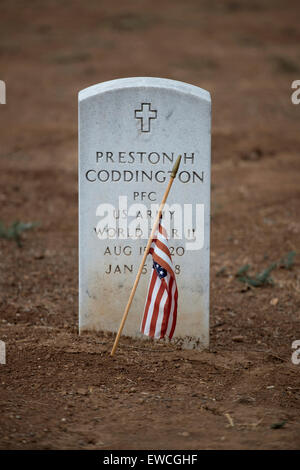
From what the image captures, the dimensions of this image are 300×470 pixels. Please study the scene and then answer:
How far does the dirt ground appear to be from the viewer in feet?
13.0

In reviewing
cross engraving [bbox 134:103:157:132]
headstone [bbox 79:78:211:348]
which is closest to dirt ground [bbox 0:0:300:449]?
headstone [bbox 79:78:211:348]

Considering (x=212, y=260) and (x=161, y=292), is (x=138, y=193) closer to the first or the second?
(x=161, y=292)

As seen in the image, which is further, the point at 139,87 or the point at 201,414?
the point at 139,87

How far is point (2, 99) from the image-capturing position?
1439cm

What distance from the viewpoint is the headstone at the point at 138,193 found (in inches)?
197

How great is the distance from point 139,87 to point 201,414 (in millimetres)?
2423

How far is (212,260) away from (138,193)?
8.66ft

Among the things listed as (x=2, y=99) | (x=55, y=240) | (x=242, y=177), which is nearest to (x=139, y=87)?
(x=55, y=240)

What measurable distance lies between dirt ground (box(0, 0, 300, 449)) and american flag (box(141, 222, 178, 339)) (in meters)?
0.35

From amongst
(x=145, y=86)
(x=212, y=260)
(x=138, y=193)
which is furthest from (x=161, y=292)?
(x=212, y=260)

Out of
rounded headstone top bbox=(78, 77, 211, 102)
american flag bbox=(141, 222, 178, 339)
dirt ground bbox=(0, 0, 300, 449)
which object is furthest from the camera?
rounded headstone top bbox=(78, 77, 211, 102)

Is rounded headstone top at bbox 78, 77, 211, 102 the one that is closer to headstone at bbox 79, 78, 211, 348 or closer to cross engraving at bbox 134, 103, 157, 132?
headstone at bbox 79, 78, 211, 348

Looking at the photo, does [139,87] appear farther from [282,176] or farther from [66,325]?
[282,176]

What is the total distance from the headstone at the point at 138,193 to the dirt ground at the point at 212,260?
0.34 metres
